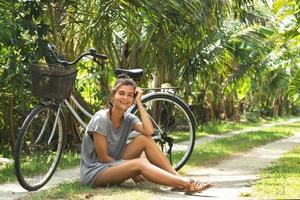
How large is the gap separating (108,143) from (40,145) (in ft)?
2.52

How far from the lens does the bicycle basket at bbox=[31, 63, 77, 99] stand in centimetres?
495

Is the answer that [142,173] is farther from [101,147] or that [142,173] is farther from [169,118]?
[169,118]

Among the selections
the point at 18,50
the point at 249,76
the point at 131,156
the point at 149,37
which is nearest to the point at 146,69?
the point at 149,37

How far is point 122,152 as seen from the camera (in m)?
5.11

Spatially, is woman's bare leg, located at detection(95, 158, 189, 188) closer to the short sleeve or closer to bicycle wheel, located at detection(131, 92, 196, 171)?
the short sleeve

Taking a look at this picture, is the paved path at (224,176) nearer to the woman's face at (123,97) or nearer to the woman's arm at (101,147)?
the woman's arm at (101,147)

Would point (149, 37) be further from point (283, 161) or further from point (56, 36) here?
point (283, 161)

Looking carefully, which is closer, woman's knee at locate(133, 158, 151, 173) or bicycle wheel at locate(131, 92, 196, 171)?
woman's knee at locate(133, 158, 151, 173)

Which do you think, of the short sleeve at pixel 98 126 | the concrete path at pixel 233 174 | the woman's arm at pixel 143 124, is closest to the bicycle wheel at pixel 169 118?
the concrete path at pixel 233 174

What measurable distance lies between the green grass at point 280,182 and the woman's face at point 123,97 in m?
1.41

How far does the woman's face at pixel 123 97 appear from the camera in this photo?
502 cm

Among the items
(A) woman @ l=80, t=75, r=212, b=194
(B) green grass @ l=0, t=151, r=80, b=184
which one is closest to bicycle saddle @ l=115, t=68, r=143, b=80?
(A) woman @ l=80, t=75, r=212, b=194

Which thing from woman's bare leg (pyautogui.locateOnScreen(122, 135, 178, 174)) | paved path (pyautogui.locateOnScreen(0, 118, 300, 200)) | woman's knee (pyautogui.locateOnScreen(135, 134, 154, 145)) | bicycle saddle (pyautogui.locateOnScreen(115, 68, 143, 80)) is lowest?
paved path (pyautogui.locateOnScreen(0, 118, 300, 200))

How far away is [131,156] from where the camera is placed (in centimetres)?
507
